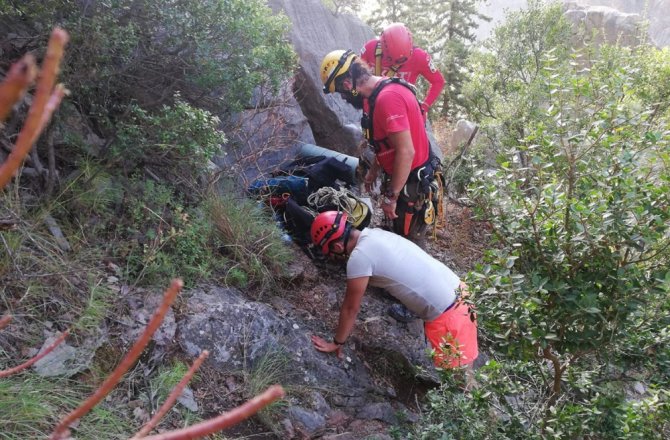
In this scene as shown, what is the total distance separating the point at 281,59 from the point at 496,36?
23.4ft

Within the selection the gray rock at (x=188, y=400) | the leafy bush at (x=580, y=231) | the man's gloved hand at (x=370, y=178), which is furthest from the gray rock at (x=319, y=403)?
the man's gloved hand at (x=370, y=178)

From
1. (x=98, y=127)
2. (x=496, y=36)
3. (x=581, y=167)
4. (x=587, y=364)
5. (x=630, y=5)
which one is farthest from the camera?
(x=630, y=5)

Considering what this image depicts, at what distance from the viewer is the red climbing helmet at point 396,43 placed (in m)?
5.86

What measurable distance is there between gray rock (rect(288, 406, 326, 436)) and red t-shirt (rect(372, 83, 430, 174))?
7.34 ft

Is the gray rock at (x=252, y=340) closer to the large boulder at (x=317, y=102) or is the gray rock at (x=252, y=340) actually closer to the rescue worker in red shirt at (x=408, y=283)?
the rescue worker in red shirt at (x=408, y=283)

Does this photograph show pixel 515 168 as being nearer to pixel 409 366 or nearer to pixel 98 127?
pixel 409 366

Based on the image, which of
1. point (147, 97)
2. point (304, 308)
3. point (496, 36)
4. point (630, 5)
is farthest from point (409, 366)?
point (630, 5)

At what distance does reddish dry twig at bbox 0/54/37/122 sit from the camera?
0.34m

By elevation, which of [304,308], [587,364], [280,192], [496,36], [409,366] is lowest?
[409,366]

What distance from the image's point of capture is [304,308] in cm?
456

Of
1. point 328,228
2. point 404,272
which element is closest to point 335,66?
point 328,228

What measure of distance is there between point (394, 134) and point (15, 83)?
13.1 ft

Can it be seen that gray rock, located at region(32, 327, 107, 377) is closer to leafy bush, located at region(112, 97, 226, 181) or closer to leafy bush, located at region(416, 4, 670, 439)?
leafy bush, located at region(112, 97, 226, 181)

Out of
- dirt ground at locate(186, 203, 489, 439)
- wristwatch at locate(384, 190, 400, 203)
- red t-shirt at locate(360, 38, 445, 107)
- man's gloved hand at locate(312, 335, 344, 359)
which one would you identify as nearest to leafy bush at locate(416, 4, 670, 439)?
dirt ground at locate(186, 203, 489, 439)
